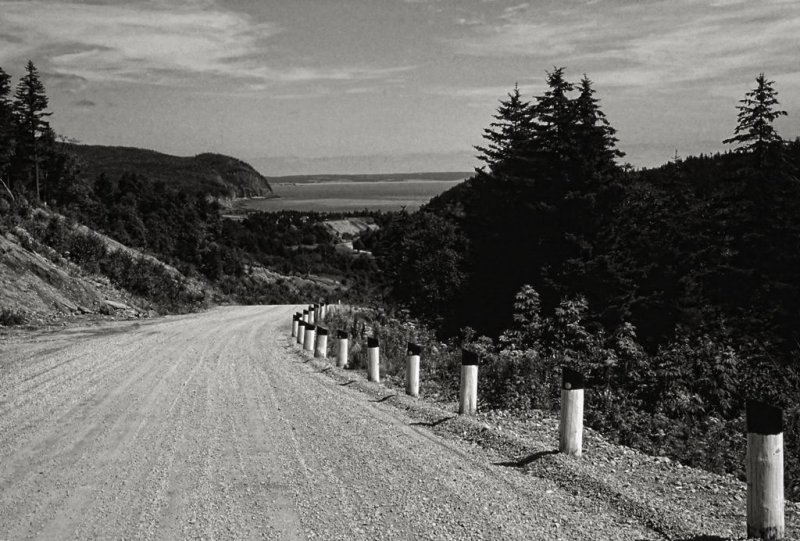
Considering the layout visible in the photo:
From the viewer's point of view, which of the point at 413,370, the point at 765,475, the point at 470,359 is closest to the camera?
the point at 765,475

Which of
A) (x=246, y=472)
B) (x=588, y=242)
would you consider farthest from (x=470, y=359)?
(x=588, y=242)

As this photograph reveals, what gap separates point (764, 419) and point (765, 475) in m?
0.42

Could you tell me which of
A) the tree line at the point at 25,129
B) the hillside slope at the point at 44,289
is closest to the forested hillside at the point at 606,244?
the hillside slope at the point at 44,289

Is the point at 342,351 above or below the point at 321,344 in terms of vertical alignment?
above

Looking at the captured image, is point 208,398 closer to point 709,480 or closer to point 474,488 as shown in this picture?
point 474,488

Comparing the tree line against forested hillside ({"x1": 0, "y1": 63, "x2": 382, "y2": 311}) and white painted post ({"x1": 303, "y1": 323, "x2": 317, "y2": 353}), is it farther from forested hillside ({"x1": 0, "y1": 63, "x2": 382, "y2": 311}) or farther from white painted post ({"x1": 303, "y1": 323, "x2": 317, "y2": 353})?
white painted post ({"x1": 303, "y1": 323, "x2": 317, "y2": 353})

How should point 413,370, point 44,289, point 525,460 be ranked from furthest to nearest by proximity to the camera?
point 44,289, point 413,370, point 525,460

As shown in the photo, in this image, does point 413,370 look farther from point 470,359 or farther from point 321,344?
point 321,344

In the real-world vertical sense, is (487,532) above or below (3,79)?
below

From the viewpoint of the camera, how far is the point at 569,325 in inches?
551

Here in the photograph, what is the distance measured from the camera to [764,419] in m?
4.87

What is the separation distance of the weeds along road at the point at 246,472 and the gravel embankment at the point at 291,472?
20mm

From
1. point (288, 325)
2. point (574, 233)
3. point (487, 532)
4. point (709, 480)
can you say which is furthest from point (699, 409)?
point (574, 233)

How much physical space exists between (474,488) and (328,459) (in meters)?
1.73
